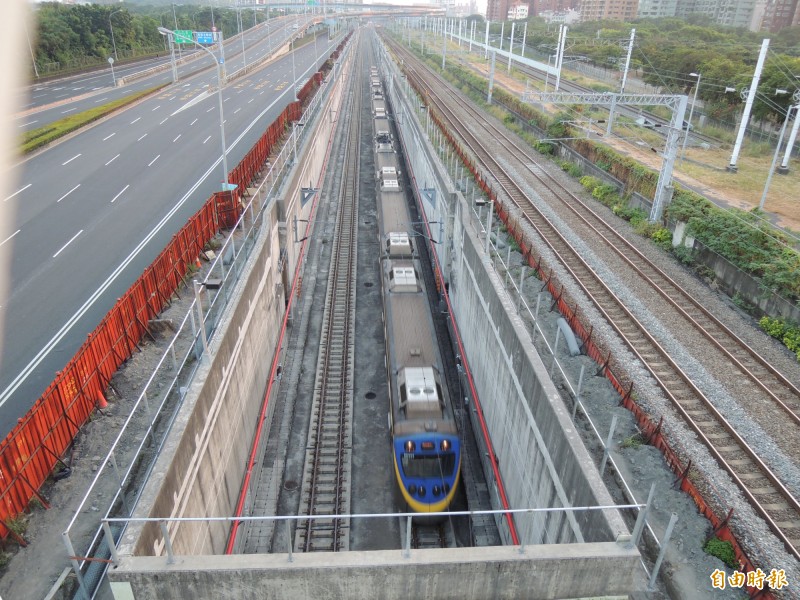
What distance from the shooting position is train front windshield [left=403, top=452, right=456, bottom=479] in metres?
15.0

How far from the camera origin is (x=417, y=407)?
1563 cm

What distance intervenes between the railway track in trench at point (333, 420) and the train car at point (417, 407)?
247 cm

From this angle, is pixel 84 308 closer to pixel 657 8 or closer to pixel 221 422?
pixel 221 422

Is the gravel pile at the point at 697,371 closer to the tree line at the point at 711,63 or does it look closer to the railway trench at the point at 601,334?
the railway trench at the point at 601,334

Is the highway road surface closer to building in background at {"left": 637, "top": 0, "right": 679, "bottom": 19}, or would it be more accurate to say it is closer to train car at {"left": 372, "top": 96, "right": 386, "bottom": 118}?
train car at {"left": 372, "top": 96, "right": 386, "bottom": 118}

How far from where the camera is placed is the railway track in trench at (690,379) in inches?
534

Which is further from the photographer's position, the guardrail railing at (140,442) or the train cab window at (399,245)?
the train cab window at (399,245)

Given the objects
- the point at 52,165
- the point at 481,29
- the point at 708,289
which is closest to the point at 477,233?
the point at 708,289

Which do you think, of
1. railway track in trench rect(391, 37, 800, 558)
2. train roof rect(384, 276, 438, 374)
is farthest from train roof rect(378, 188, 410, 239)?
train roof rect(384, 276, 438, 374)

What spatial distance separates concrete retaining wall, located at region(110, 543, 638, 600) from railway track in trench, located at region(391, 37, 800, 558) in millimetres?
5562

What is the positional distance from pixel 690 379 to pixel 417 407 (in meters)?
9.12

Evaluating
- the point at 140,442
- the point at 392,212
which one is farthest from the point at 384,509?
the point at 392,212

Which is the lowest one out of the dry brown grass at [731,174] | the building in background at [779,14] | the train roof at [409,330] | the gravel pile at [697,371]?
the gravel pile at [697,371]

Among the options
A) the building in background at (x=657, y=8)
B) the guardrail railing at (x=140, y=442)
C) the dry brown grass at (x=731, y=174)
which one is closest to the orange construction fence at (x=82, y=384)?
the guardrail railing at (x=140, y=442)
